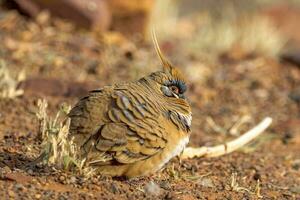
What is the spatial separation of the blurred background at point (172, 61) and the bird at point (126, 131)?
970mm

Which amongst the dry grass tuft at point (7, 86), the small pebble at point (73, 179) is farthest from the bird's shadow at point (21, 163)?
the dry grass tuft at point (7, 86)

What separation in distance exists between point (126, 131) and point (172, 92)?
70 centimetres

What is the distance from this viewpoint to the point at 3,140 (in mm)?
5930

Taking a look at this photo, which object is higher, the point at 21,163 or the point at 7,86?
the point at 7,86

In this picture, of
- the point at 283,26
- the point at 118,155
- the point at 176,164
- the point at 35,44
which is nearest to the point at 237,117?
the point at 35,44

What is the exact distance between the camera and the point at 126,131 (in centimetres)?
502

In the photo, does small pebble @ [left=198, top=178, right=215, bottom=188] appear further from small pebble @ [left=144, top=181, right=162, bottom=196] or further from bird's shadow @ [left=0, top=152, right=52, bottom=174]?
bird's shadow @ [left=0, top=152, right=52, bottom=174]

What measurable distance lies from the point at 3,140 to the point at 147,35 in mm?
6437

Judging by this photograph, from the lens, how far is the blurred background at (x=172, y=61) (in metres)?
7.60

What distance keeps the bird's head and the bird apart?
2 cm

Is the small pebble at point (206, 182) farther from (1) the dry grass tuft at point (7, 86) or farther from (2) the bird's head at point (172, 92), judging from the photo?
(1) the dry grass tuft at point (7, 86)

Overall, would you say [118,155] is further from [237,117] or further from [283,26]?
[283,26]

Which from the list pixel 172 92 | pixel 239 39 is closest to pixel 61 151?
pixel 172 92

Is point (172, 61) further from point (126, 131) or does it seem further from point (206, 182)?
point (126, 131)
